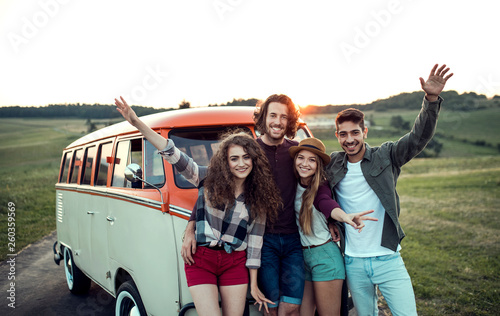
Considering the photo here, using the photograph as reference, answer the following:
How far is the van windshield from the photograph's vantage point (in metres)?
3.62

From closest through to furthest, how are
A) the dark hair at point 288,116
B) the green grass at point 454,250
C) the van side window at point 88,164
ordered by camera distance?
the dark hair at point 288,116
the van side window at point 88,164
the green grass at point 454,250

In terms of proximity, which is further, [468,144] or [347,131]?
[468,144]

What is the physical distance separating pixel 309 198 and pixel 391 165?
2.64 feet

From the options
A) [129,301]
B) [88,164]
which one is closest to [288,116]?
[129,301]

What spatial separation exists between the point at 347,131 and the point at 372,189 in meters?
0.53

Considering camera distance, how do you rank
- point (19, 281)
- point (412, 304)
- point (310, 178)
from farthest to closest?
1. point (19, 281)
2. point (310, 178)
3. point (412, 304)

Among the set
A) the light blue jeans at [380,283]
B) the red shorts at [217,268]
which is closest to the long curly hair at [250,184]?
the red shorts at [217,268]

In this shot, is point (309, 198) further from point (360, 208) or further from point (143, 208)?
point (143, 208)

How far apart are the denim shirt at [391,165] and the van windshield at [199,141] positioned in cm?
124

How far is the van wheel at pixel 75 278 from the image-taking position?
5941mm

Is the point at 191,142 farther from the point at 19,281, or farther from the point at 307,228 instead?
the point at 19,281

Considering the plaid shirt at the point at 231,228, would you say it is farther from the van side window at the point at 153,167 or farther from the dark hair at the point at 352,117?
the dark hair at the point at 352,117

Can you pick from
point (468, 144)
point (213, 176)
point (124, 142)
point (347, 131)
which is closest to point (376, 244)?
point (347, 131)

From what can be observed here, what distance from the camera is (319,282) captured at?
278 cm
